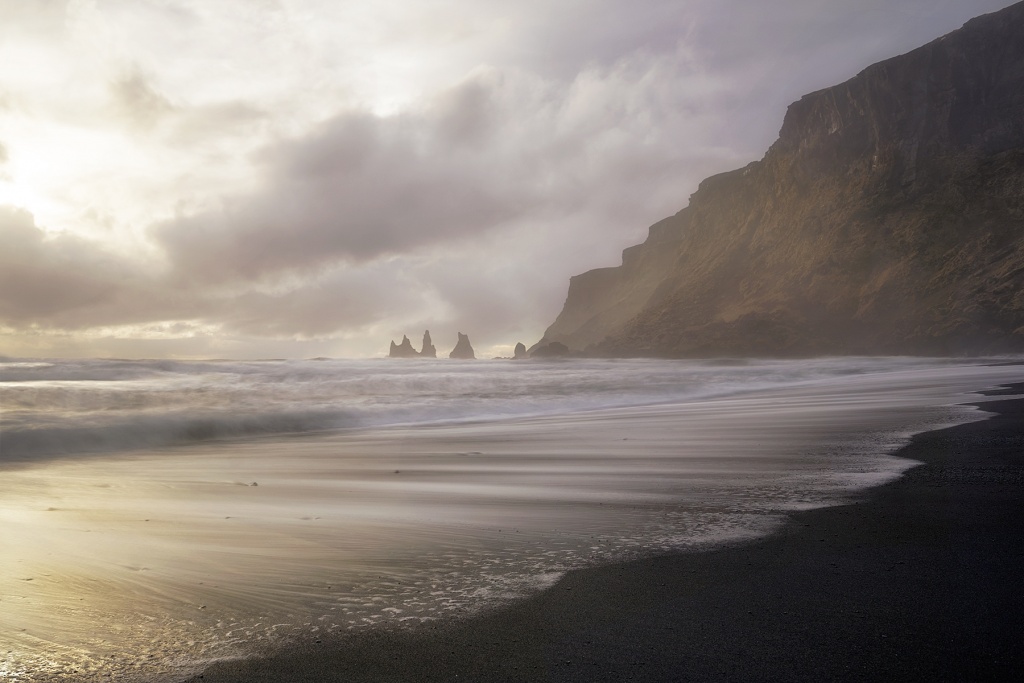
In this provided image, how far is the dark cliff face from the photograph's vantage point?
66375 mm

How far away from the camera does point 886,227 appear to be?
76312 mm

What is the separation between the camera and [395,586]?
8.49 feet

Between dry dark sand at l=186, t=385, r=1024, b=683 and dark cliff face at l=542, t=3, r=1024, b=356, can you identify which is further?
dark cliff face at l=542, t=3, r=1024, b=356

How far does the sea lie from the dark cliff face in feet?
217

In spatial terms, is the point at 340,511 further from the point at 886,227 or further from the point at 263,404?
the point at 886,227

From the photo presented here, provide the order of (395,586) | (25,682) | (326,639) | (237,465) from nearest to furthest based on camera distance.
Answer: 1. (25,682)
2. (326,639)
3. (395,586)
4. (237,465)

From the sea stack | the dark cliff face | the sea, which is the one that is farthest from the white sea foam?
the sea stack

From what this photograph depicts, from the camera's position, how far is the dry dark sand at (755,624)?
5.97 ft

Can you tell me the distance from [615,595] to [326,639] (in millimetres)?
1010

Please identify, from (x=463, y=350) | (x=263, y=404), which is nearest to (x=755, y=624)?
(x=263, y=404)

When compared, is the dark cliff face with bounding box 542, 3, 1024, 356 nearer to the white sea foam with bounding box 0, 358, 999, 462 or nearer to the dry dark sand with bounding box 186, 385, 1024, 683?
the white sea foam with bounding box 0, 358, 999, 462

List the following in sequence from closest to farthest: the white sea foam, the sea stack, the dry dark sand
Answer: the dry dark sand < the white sea foam < the sea stack

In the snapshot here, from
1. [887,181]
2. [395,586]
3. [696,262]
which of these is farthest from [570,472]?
[696,262]

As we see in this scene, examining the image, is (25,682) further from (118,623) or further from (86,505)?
(86,505)
